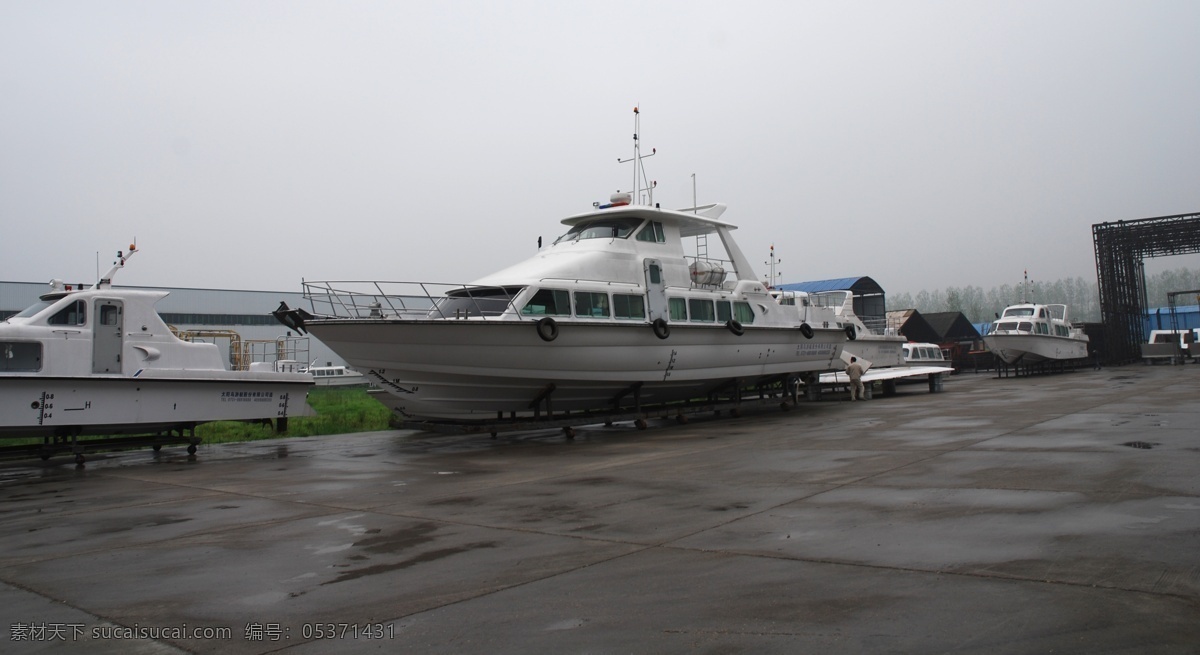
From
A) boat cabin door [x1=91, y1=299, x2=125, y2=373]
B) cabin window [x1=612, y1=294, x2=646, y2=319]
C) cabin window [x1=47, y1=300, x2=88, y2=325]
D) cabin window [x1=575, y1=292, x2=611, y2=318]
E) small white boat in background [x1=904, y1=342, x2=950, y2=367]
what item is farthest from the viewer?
small white boat in background [x1=904, y1=342, x2=950, y2=367]

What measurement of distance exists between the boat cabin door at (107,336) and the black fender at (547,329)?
6690 millimetres

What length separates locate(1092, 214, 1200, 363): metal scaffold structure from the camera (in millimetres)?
45312

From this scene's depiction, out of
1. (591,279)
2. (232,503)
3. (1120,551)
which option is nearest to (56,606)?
(232,503)

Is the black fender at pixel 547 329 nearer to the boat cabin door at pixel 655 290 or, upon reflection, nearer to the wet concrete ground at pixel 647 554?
the boat cabin door at pixel 655 290

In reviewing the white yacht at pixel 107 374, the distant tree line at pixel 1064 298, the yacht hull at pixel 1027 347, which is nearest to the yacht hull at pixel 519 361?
the white yacht at pixel 107 374

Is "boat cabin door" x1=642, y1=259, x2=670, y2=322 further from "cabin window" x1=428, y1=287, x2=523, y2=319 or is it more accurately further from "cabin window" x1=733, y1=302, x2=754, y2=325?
"cabin window" x1=428, y1=287, x2=523, y2=319

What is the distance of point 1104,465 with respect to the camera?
25.4 feet

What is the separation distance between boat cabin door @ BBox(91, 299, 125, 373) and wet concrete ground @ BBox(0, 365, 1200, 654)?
84.5 inches

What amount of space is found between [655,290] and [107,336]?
968 cm

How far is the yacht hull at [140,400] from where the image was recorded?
11.5 metres

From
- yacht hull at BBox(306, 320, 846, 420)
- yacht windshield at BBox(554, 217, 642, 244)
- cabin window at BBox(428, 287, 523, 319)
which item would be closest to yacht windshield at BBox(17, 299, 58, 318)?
yacht hull at BBox(306, 320, 846, 420)

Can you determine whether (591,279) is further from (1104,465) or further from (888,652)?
(888,652)

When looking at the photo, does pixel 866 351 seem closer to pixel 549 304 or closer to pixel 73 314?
pixel 549 304

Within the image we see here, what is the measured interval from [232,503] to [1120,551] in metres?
7.85
